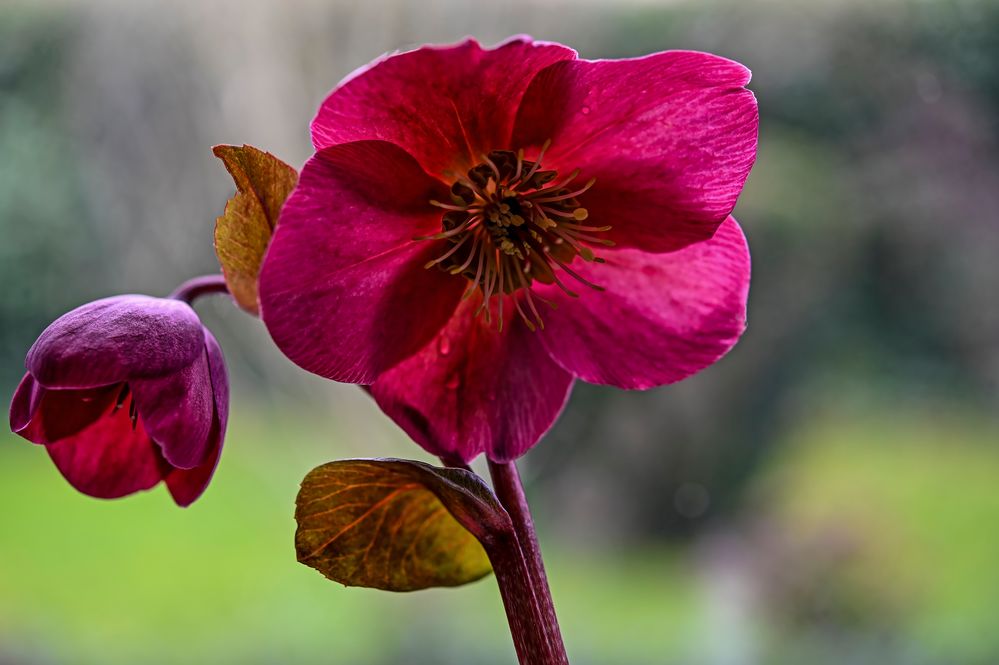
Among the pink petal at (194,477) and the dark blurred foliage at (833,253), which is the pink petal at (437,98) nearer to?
the pink petal at (194,477)

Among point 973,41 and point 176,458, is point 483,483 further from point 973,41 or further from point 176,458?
point 973,41

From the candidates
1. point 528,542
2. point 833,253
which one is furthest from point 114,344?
point 833,253

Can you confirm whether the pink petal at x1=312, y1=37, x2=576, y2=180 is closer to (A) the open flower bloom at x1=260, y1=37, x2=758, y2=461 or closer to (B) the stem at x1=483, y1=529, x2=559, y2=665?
(A) the open flower bloom at x1=260, y1=37, x2=758, y2=461

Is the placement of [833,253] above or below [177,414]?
above

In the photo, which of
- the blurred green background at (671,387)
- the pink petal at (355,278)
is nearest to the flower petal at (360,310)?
the pink petal at (355,278)

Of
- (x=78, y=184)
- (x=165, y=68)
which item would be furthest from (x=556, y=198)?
(x=78, y=184)

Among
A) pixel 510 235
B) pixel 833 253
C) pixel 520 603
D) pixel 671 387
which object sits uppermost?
pixel 833 253

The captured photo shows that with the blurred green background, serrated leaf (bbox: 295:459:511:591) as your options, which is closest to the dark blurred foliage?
the blurred green background

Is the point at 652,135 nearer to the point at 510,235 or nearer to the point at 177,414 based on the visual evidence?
the point at 510,235
